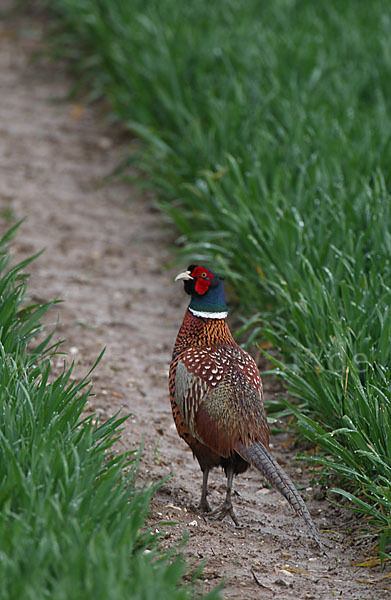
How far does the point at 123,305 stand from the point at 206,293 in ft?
5.49

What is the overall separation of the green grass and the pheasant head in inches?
24.2

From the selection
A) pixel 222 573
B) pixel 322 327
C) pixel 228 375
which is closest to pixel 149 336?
pixel 322 327

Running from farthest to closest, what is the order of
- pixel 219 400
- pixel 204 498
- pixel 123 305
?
1. pixel 123 305
2. pixel 204 498
3. pixel 219 400

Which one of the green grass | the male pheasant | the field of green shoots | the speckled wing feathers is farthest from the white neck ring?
the green grass

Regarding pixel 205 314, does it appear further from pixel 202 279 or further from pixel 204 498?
pixel 204 498

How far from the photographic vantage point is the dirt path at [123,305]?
9.46 ft

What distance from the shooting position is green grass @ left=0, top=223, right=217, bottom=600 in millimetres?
2062

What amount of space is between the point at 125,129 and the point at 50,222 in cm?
139

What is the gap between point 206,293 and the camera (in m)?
3.25

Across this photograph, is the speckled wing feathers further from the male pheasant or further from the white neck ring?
the white neck ring

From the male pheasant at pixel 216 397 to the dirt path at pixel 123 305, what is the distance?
161mm

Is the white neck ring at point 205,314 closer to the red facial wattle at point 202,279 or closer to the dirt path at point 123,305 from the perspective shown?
the red facial wattle at point 202,279

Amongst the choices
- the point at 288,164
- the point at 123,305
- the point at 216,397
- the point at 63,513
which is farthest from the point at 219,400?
the point at 288,164

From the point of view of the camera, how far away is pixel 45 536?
219 cm
